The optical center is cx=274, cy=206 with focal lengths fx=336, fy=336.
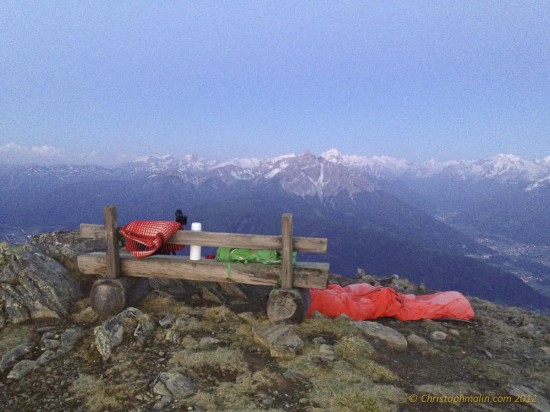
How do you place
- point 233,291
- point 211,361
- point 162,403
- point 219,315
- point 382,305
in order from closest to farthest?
point 162,403, point 211,361, point 219,315, point 382,305, point 233,291

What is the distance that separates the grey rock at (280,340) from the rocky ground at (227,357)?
0.08 feet

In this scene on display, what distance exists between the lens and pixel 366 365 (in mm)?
6980

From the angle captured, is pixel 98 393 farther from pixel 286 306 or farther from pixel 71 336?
pixel 286 306

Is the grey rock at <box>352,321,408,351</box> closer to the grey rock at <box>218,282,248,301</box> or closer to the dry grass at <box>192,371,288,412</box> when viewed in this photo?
the dry grass at <box>192,371,288,412</box>

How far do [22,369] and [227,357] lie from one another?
3951 mm

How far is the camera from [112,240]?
8859 mm

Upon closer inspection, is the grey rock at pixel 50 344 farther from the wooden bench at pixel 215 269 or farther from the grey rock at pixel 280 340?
the grey rock at pixel 280 340

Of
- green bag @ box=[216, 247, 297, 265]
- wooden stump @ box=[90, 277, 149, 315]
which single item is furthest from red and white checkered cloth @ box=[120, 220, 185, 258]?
green bag @ box=[216, 247, 297, 265]

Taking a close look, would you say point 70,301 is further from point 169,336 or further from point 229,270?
point 229,270

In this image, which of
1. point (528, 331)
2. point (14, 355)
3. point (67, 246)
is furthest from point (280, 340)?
point (528, 331)

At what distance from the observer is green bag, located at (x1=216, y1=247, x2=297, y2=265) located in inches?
351

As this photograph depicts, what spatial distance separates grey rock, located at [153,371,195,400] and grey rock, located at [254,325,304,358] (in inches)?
74.9

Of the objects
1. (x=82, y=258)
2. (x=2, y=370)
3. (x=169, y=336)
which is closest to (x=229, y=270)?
(x=169, y=336)

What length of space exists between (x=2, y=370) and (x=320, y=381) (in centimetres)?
618
